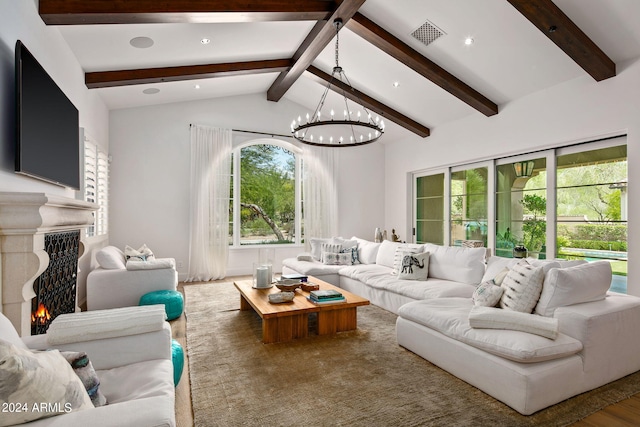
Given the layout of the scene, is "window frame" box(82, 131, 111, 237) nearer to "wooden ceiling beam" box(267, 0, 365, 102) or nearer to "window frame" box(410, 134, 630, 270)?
"wooden ceiling beam" box(267, 0, 365, 102)

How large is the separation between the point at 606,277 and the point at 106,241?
5.84m

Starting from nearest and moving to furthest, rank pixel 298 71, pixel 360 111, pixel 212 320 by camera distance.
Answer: pixel 212 320 → pixel 298 71 → pixel 360 111

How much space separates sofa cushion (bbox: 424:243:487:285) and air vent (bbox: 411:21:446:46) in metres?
2.44

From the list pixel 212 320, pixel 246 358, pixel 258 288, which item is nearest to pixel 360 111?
pixel 258 288

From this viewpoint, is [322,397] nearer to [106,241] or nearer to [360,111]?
[106,241]

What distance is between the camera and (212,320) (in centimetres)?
373

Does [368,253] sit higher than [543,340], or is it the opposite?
[368,253]

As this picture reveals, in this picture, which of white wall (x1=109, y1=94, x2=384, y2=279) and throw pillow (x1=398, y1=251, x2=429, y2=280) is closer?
throw pillow (x1=398, y1=251, x2=429, y2=280)

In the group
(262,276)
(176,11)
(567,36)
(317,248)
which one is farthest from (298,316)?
(567,36)

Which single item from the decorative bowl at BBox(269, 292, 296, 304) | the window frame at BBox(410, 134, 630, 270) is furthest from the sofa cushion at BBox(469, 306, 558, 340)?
the window frame at BBox(410, 134, 630, 270)

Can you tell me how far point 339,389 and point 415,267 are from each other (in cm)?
216

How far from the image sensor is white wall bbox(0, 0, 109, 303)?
2.14 meters

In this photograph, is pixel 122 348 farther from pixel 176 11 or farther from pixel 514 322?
pixel 176 11

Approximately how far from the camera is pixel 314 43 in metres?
4.25
